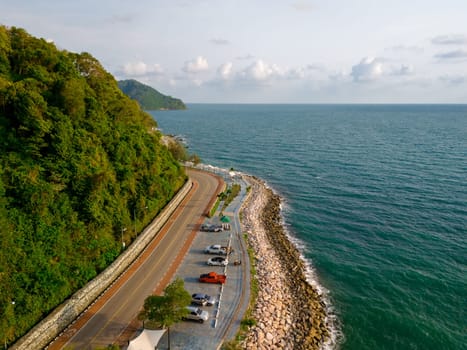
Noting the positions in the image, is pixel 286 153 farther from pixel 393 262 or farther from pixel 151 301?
pixel 151 301

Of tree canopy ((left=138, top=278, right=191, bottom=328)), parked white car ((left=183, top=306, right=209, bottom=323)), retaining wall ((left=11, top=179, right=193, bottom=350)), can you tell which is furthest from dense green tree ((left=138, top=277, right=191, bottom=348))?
retaining wall ((left=11, top=179, right=193, bottom=350))

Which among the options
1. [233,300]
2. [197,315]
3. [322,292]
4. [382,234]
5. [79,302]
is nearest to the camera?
[197,315]

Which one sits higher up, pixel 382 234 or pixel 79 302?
pixel 79 302

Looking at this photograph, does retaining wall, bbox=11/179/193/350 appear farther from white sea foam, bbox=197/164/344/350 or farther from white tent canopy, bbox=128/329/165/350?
white sea foam, bbox=197/164/344/350

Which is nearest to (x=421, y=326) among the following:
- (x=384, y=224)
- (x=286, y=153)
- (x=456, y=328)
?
(x=456, y=328)

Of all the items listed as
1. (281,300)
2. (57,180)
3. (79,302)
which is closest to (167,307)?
(79,302)

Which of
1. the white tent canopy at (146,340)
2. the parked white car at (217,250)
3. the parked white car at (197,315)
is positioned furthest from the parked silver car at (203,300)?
the parked white car at (217,250)

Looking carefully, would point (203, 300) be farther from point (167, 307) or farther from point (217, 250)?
point (217, 250)
